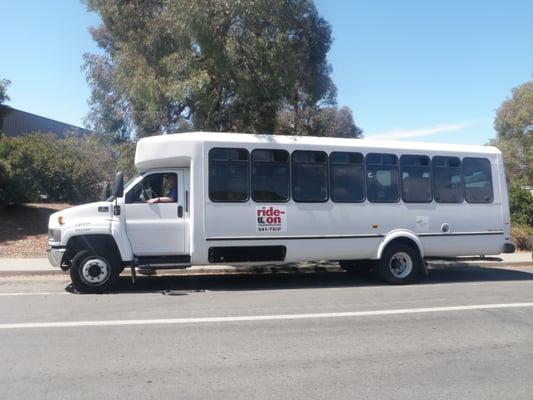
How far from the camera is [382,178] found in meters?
11.3

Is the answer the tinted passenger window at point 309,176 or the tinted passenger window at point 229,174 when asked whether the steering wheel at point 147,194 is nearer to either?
the tinted passenger window at point 229,174

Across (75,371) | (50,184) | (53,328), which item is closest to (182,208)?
(53,328)

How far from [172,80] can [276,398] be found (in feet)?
30.4

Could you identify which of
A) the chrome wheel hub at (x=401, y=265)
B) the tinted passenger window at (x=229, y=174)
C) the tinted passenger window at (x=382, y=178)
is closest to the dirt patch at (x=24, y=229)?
the tinted passenger window at (x=229, y=174)

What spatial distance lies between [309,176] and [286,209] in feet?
2.65

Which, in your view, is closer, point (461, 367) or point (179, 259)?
point (461, 367)

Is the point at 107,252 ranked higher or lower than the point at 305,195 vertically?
lower

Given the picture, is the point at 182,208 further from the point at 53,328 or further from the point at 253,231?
the point at 53,328

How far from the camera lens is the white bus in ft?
32.5

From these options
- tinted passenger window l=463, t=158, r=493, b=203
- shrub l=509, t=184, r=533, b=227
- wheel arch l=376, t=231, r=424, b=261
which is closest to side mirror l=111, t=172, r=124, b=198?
wheel arch l=376, t=231, r=424, b=261

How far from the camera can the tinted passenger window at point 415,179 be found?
37.3 feet

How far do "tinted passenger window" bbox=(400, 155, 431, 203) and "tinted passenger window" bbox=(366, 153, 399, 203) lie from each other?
18cm

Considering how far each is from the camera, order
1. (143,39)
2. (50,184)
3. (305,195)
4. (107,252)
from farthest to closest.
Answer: (50,184) → (143,39) → (305,195) → (107,252)

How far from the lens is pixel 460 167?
11797mm
